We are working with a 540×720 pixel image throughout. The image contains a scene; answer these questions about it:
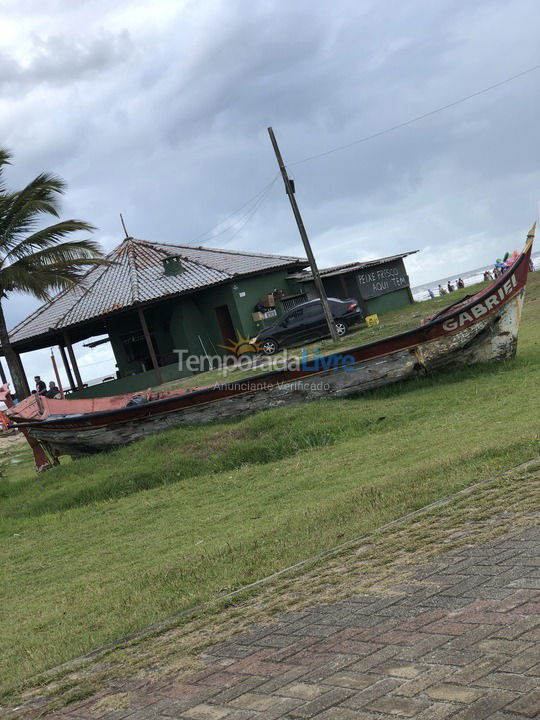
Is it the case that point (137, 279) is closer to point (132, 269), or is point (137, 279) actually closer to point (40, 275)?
point (132, 269)

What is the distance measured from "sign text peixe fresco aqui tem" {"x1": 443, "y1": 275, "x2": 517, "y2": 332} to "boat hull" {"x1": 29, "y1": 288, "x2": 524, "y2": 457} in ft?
0.28

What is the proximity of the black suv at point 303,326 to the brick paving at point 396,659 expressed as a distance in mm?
24551

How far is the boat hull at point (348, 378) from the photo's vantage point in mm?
15281

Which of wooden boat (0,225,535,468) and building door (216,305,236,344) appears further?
building door (216,305,236,344)

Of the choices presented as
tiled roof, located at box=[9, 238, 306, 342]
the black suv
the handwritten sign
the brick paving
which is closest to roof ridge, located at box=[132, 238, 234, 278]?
tiled roof, located at box=[9, 238, 306, 342]

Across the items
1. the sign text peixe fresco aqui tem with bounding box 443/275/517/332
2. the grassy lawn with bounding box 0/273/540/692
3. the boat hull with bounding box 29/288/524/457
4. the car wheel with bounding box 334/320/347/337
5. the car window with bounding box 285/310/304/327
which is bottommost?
the grassy lawn with bounding box 0/273/540/692

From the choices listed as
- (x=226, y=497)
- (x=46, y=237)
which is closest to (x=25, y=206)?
(x=46, y=237)

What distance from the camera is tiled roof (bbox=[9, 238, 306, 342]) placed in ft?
96.2

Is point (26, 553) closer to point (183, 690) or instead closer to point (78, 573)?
point (78, 573)

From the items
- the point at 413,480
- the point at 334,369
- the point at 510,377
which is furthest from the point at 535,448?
the point at 334,369

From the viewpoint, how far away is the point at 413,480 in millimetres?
8320

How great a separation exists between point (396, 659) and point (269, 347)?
1022 inches

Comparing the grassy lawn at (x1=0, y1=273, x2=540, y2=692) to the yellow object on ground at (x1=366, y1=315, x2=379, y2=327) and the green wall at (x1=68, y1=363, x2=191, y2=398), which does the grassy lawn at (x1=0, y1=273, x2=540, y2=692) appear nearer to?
the green wall at (x1=68, y1=363, x2=191, y2=398)

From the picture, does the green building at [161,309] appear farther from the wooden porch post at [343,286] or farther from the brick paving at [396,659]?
the brick paving at [396,659]
